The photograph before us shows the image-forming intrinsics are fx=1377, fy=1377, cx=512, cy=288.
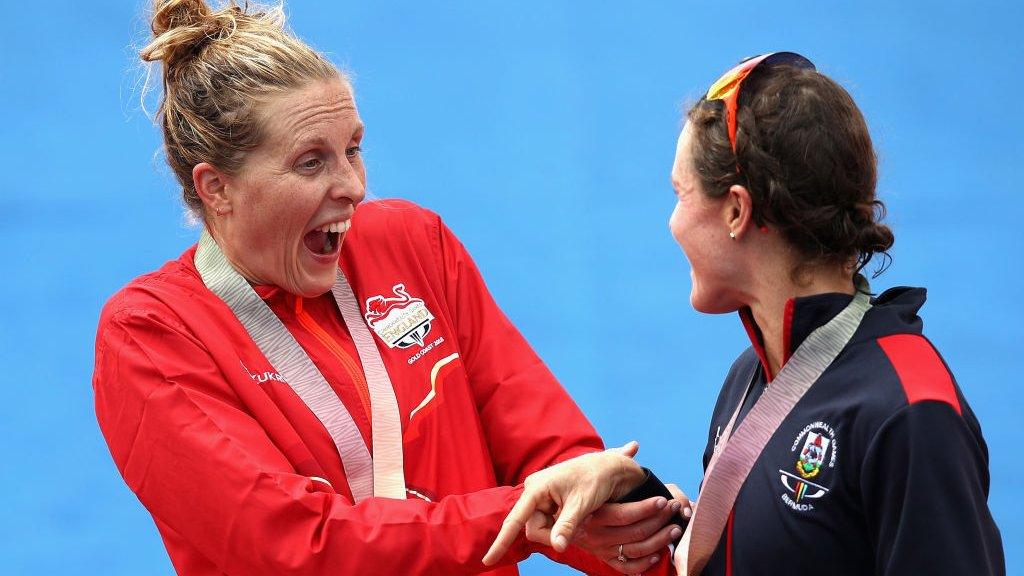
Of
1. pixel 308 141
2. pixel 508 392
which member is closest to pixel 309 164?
pixel 308 141

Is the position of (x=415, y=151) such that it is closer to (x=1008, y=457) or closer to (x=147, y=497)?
(x=1008, y=457)

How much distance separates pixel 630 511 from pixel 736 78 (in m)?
0.79

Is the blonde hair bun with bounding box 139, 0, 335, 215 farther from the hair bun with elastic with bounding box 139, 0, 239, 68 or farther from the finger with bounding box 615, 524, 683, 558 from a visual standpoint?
the finger with bounding box 615, 524, 683, 558

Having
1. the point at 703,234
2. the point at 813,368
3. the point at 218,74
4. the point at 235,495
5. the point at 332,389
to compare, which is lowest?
the point at 235,495

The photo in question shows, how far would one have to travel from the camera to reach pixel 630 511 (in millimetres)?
2449

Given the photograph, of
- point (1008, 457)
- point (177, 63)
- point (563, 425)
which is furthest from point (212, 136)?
point (1008, 457)

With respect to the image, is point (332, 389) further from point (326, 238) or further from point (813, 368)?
point (813, 368)

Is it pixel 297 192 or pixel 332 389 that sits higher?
pixel 297 192

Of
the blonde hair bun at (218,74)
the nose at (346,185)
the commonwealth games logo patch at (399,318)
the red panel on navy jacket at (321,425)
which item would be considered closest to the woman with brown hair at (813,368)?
the red panel on navy jacket at (321,425)

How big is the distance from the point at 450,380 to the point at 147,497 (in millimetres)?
612

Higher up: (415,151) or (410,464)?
(415,151)

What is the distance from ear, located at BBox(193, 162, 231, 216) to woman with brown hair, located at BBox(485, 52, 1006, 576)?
0.89 meters

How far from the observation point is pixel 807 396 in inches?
83.7

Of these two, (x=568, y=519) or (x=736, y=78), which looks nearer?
(x=736, y=78)
